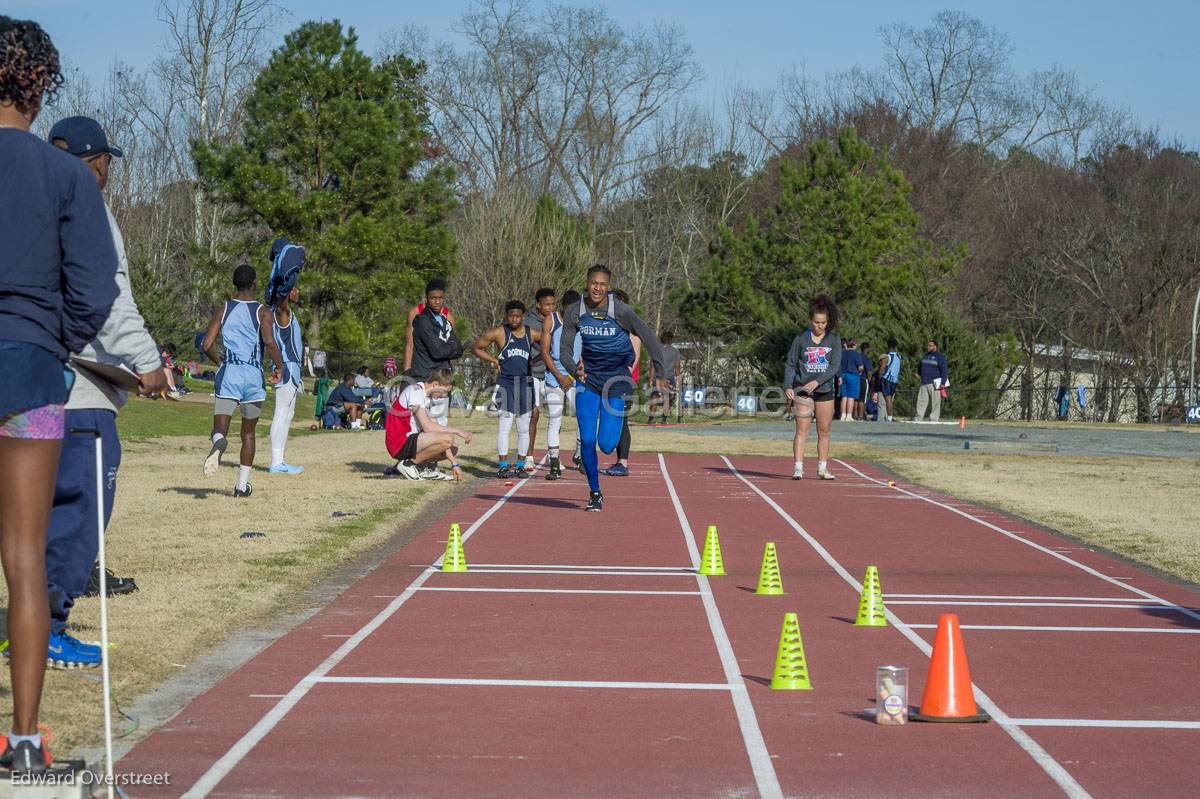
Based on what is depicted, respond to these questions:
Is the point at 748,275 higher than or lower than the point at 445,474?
higher

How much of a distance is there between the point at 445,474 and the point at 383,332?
1059 inches

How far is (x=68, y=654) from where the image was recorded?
6.35 meters

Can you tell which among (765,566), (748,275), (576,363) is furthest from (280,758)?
(748,275)

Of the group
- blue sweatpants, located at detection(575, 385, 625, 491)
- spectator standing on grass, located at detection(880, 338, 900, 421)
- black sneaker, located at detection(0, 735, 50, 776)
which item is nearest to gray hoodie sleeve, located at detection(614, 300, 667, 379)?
blue sweatpants, located at detection(575, 385, 625, 491)

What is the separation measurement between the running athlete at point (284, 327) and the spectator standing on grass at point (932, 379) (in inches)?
859

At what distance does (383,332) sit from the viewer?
43344mm

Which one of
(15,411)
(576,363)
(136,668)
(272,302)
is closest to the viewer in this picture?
(15,411)

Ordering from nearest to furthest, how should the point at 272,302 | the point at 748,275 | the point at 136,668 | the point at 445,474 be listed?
1. the point at 136,668
2. the point at 272,302
3. the point at 445,474
4. the point at 748,275

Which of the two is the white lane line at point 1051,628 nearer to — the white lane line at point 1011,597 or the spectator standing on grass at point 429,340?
the white lane line at point 1011,597

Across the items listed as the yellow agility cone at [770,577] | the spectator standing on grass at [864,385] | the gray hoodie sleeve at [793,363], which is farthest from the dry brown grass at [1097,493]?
the spectator standing on grass at [864,385]

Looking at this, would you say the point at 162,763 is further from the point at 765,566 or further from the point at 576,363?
the point at 576,363

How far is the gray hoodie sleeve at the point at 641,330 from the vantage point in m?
13.5

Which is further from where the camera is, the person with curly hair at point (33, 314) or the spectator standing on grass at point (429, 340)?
the spectator standing on grass at point (429, 340)

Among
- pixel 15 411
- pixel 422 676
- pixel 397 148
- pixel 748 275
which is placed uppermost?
pixel 397 148
